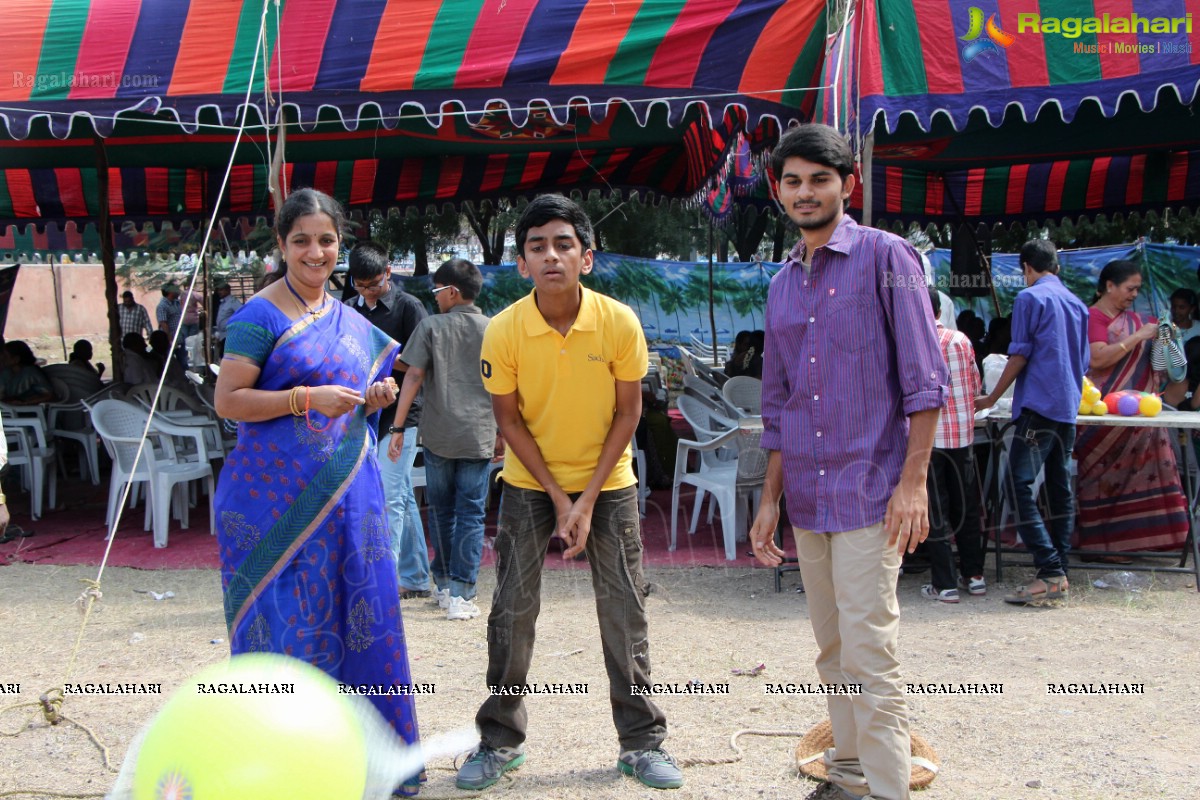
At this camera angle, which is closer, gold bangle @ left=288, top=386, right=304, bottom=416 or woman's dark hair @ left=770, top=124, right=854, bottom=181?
woman's dark hair @ left=770, top=124, right=854, bottom=181

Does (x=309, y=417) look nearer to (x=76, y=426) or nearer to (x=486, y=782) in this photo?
(x=486, y=782)

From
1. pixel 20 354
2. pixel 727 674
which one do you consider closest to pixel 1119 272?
pixel 727 674

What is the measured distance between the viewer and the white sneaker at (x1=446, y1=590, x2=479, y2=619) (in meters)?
4.92

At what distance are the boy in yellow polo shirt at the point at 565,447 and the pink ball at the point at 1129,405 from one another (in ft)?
11.6

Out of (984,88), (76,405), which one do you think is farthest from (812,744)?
(76,405)

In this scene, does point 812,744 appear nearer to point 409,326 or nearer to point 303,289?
point 303,289

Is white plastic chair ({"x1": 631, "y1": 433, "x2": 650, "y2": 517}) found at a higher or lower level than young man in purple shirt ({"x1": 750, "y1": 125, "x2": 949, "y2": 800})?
lower

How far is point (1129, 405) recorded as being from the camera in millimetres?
5281

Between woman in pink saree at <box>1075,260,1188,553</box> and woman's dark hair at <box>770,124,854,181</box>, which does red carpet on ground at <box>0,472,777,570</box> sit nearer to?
woman in pink saree at <box>1075,260,1188,553</box>

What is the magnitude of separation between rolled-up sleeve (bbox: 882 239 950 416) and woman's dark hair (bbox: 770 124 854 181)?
261 millimetres

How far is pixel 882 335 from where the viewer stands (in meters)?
2.57

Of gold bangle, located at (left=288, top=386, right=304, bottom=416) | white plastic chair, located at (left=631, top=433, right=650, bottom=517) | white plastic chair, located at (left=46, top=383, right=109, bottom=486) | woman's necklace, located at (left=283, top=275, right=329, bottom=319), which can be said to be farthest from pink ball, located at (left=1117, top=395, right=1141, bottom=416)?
white plastic chair, located at (left=46, top=383, right=109, bottom=486)

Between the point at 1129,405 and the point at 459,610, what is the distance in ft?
12.1

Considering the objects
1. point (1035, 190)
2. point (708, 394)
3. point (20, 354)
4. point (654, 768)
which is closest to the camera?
point (654, 768)
